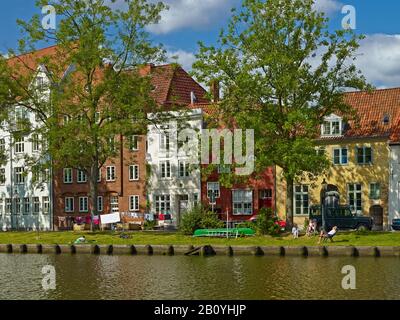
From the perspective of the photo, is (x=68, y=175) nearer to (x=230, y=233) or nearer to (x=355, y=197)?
(x=355, y=197)

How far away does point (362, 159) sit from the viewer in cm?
6838

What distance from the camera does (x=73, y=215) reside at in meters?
84.6

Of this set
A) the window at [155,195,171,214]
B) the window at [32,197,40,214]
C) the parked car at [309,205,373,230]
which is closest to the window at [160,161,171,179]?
the window at [155,195,171,214]

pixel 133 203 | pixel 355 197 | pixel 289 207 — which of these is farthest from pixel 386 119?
pixel 133 203

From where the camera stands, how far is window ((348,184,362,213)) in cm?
6800

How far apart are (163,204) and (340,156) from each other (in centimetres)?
1941

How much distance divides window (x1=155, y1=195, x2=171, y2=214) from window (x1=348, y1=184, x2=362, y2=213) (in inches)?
753

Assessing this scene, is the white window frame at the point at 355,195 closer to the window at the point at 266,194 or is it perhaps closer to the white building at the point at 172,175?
the window at the point at 266,194

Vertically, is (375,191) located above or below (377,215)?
above

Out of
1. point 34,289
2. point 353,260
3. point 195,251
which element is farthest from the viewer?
point 195,251

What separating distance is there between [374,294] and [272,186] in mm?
40988
